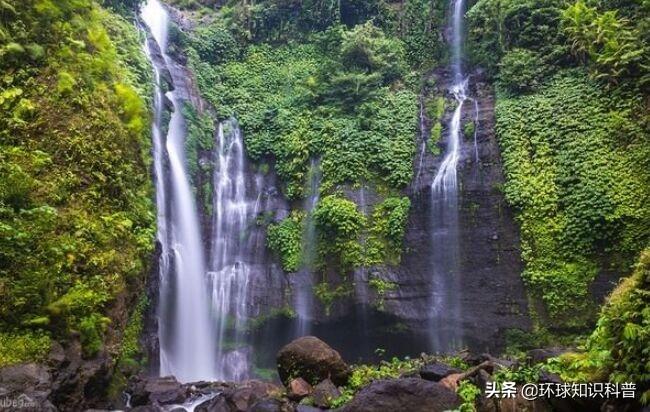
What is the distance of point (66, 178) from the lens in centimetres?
872

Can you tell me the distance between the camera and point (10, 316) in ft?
22.6

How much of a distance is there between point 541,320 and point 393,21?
14623 millimetres

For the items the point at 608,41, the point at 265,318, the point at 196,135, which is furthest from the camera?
the point at 196,135

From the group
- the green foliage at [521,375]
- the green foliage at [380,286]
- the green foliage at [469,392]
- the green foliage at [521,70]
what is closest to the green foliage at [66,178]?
the green foliage at [469,392]

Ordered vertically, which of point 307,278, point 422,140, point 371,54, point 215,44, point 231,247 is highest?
point 215,44

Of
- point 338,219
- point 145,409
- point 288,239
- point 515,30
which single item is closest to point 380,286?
point 338,219

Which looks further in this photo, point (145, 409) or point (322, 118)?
point (322, 118)

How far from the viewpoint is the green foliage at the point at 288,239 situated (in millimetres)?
16673

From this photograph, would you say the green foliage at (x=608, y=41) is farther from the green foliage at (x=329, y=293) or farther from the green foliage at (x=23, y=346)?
the green foliage at (x=23, y=346)

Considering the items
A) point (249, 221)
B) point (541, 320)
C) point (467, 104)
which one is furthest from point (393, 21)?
point (541, 320)

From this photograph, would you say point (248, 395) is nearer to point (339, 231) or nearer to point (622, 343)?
point (622, 343)

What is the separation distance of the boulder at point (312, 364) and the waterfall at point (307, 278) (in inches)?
246

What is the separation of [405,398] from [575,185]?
1010 centimetres

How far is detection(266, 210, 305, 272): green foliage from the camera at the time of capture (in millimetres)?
16673
